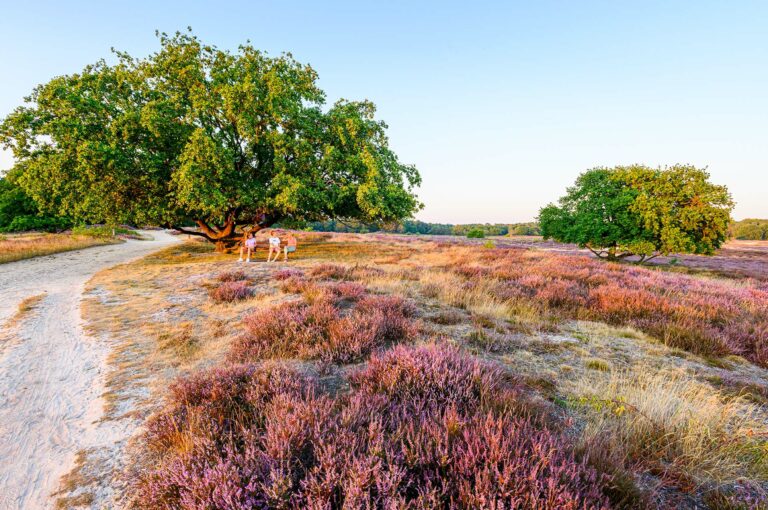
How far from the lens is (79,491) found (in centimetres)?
238

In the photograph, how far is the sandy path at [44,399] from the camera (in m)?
2.58

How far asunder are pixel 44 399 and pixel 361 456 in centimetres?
470

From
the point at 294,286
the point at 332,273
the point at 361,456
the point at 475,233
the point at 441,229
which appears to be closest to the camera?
the point at 361,456

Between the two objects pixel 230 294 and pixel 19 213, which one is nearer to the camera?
pixel 230 294

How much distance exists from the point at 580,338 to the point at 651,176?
87.9 ft

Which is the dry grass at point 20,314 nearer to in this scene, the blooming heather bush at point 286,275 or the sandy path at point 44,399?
the sandy path at point 44,399

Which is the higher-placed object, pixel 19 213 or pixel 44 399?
pixel 19 213

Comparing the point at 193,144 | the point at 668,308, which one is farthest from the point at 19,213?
the point at 668,308

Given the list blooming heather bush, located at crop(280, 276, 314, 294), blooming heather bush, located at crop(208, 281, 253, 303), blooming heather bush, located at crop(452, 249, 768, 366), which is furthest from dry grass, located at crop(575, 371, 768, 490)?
blooming heather bush, located at crop(208, 281, 253, 303)

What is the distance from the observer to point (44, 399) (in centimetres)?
380

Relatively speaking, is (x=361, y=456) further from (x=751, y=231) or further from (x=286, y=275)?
(x=751, y=231)

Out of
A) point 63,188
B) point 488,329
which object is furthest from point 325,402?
point 63,188

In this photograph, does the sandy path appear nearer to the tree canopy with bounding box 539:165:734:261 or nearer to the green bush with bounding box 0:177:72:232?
the tree canopy with bounding box 539:165:734:261

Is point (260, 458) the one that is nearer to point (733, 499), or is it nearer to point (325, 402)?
point (325, 402)
